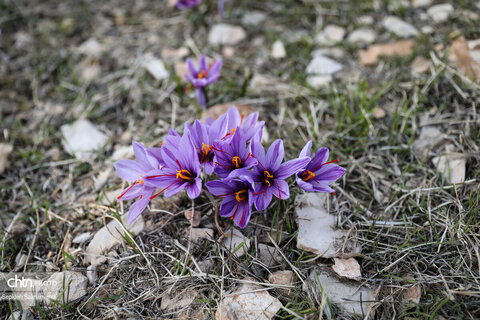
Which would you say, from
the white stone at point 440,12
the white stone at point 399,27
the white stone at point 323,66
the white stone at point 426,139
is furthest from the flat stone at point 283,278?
the white stone at point 440,12

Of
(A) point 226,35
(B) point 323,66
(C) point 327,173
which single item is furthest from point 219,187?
(A) point 226,35

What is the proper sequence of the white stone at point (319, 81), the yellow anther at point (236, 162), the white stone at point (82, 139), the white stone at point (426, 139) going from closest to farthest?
the yellow anther at point (236, 162), the white stone at point (426, 139), the white stone at point (82, 139), the white stone at point (319, 81)

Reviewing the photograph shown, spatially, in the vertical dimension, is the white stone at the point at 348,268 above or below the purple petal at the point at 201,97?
below

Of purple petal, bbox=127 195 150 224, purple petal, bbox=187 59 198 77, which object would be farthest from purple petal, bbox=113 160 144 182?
purple petal, bbox=187 59 198 77

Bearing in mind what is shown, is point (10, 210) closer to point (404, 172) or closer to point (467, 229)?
point (404, 172)

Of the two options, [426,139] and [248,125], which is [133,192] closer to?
[248,125]

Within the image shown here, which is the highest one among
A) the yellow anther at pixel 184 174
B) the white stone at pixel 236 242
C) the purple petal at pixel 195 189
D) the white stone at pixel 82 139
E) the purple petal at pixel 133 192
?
the yellow anther at pixel 184 174

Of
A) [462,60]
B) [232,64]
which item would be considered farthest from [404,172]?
[232,64]

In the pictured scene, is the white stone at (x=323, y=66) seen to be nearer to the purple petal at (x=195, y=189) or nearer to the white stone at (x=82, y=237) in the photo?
the purple petal at (x=195, y=189)
